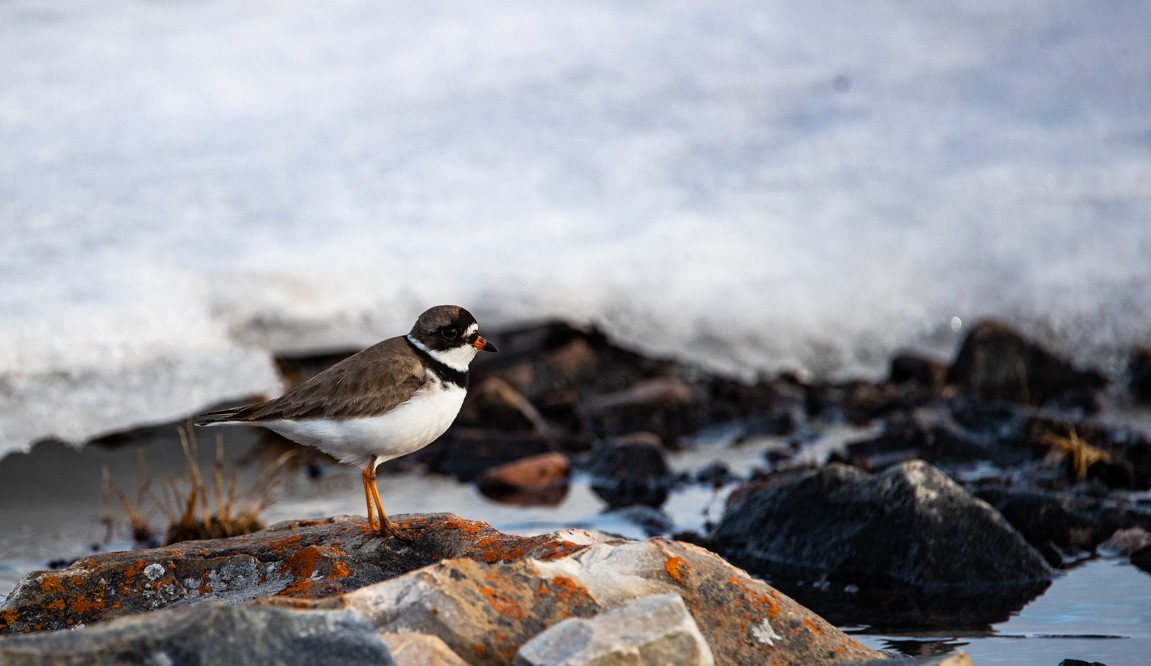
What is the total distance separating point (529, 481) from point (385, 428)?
11.5 feet

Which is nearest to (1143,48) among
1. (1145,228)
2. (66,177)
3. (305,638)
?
(1145,228)

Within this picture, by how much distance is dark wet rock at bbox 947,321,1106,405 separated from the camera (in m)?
10.8

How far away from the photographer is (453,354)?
5.70 metres

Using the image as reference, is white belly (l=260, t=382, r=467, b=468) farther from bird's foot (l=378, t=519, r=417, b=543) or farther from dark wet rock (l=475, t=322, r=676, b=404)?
dark wet rock (l=475, t=322, r=676, b=404)

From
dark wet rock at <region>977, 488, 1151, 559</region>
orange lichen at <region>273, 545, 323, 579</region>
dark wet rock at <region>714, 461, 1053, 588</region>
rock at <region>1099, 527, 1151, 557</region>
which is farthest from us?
dark wet rock at <region>977, 488, 1151, 559</region>

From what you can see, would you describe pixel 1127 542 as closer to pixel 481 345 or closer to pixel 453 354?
pixel 481 345

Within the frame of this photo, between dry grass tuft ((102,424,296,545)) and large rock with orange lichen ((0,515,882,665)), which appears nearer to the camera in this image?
large rock with orange lichen ((0,515,882,665))

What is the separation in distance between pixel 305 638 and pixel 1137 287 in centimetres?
1024

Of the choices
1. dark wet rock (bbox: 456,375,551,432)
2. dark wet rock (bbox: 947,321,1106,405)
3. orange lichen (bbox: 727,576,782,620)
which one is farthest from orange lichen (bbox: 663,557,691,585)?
dark wet rock (bbox: 947,321,1106,405)

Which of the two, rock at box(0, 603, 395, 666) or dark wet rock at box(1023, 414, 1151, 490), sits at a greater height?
rock at box(0, 603, 395, 666)

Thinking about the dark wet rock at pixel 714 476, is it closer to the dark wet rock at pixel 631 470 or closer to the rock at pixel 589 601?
the dark wet rock at pixel 631 470

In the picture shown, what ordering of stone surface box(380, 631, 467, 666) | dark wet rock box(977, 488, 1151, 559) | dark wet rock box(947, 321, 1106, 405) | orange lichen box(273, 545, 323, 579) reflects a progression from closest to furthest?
stone surface box(380, 631, 467, 666)
orange lichen box(273, 545, 323, 579)
dark wet rock box(977, 488, 1151, 559)
dark wet rock box(947, 321, 1106, 405)

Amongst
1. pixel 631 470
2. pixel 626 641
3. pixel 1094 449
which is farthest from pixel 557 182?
pixel 626 641

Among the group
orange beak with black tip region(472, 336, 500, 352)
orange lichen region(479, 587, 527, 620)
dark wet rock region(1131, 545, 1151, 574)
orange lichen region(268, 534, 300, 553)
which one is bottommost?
dark wet rock region(1131, 545, 1151, 574)
